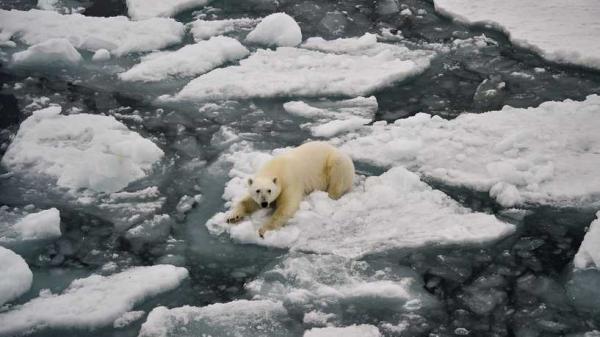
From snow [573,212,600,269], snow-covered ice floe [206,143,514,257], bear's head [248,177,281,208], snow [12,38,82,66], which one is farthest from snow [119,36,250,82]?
snow [573,212,600,269]

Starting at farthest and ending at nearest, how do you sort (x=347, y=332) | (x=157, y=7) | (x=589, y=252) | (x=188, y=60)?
(x=157, y=7), (x=188, y=60), (x=589, y=252), (x=347, y=332)

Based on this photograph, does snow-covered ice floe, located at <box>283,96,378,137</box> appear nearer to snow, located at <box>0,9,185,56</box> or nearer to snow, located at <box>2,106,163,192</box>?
snow, located at <box>2,106,163,192</box>

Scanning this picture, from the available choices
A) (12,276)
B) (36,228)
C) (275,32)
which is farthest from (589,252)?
(275,32)

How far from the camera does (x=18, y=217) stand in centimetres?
454

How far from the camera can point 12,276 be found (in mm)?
3719

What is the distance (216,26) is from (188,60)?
1315 mm

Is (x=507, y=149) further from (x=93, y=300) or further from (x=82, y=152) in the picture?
(x=82, y=152)

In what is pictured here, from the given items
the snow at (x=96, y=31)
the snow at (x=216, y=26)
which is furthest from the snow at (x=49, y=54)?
the snow at (x=216, y=26)

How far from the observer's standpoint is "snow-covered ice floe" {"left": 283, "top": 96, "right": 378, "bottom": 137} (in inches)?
226

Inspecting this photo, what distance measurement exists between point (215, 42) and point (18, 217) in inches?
141

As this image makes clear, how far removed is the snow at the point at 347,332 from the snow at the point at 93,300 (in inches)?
39.2

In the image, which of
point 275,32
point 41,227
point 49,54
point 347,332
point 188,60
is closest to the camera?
point 347,332

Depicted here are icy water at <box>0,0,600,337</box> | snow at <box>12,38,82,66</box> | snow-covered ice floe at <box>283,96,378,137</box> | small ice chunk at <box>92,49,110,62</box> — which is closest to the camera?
icy water at <box>0,0,600,337</box>

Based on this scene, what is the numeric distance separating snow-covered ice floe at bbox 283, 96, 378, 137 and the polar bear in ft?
3.31
